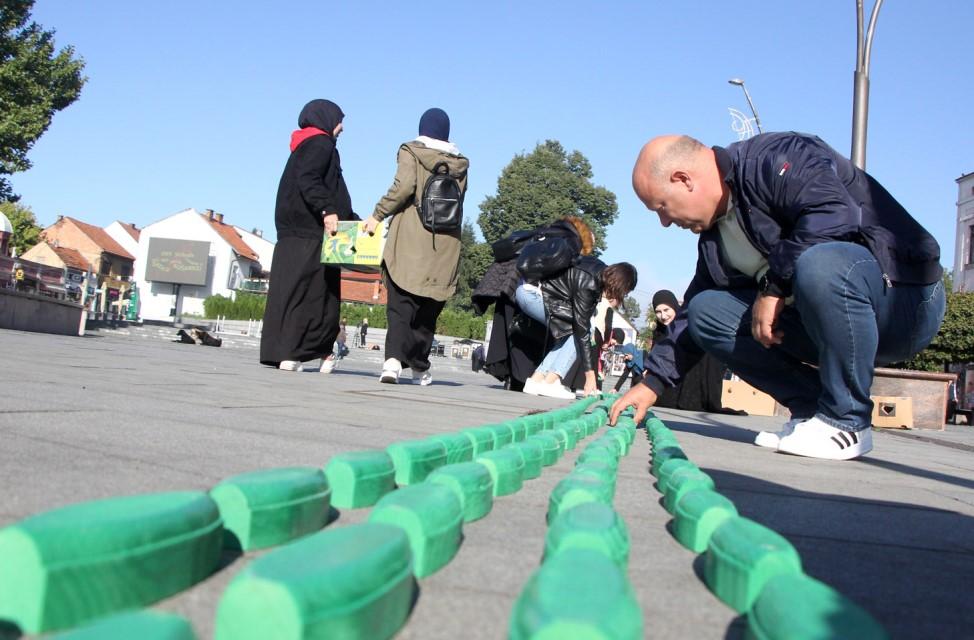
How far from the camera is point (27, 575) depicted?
81 cm

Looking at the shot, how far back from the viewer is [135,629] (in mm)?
641

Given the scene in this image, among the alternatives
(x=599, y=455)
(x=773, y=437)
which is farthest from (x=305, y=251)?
(x=599, y=455)

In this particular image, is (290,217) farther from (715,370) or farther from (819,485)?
(819,485)

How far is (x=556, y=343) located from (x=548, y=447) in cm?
641

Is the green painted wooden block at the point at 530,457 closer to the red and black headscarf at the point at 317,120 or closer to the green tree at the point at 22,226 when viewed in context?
the red and black headscarf at the point at 317,120

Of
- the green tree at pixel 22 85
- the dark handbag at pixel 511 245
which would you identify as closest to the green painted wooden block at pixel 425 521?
the dark handbag at pixel 511 245

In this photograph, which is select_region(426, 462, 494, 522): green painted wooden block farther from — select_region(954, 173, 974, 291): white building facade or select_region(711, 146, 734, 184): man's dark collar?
select_region(954, 173, 974, 291): white building facade

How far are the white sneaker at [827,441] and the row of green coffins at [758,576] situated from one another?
211cm

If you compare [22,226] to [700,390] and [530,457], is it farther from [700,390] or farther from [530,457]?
[530,457]

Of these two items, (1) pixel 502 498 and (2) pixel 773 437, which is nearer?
(1) pixel 502 498

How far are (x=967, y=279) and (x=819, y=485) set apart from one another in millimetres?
44530

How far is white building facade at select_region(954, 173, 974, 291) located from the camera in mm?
42031

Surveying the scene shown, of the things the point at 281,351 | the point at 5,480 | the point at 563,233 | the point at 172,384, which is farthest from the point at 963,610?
the point at 563,233

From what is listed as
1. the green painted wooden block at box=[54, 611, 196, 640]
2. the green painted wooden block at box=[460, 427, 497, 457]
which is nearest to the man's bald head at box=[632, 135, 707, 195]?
the green painted wooden block at box=[460, 427, 497, 457]
